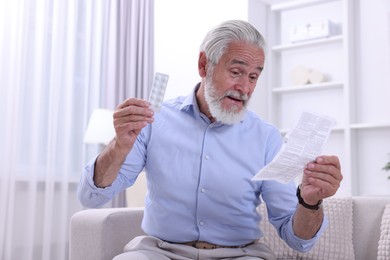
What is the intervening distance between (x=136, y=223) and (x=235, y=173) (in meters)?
0.53

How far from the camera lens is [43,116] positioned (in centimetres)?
330

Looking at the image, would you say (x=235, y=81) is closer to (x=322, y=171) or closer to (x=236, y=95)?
(x=236, y=95)

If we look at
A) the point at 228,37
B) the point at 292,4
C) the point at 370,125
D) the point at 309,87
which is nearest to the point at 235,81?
the point at 228,37

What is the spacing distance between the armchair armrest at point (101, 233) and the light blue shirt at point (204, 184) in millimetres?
208

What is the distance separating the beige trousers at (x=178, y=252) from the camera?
56.2 inches

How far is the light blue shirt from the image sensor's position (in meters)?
1.50

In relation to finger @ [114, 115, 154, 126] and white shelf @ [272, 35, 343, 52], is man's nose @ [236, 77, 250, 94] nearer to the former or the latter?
finger @ [114, 115, 154, 126]

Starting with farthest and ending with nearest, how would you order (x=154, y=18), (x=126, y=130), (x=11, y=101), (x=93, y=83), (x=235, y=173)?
(x=154, y=18), (x=93, y=83), (x=11, y=101), (x=235, y=173), (x=126, y=130)

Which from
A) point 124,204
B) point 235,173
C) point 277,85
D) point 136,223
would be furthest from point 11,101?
point 277,85

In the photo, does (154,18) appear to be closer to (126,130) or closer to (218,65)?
(218,65)

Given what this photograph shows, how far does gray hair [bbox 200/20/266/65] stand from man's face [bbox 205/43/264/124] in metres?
0.02

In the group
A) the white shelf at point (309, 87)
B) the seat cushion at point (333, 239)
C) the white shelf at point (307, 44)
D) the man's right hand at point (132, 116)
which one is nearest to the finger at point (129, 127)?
the man's right hand at point (132, 116)

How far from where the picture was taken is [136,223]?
6.17 ft

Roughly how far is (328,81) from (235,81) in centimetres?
270
